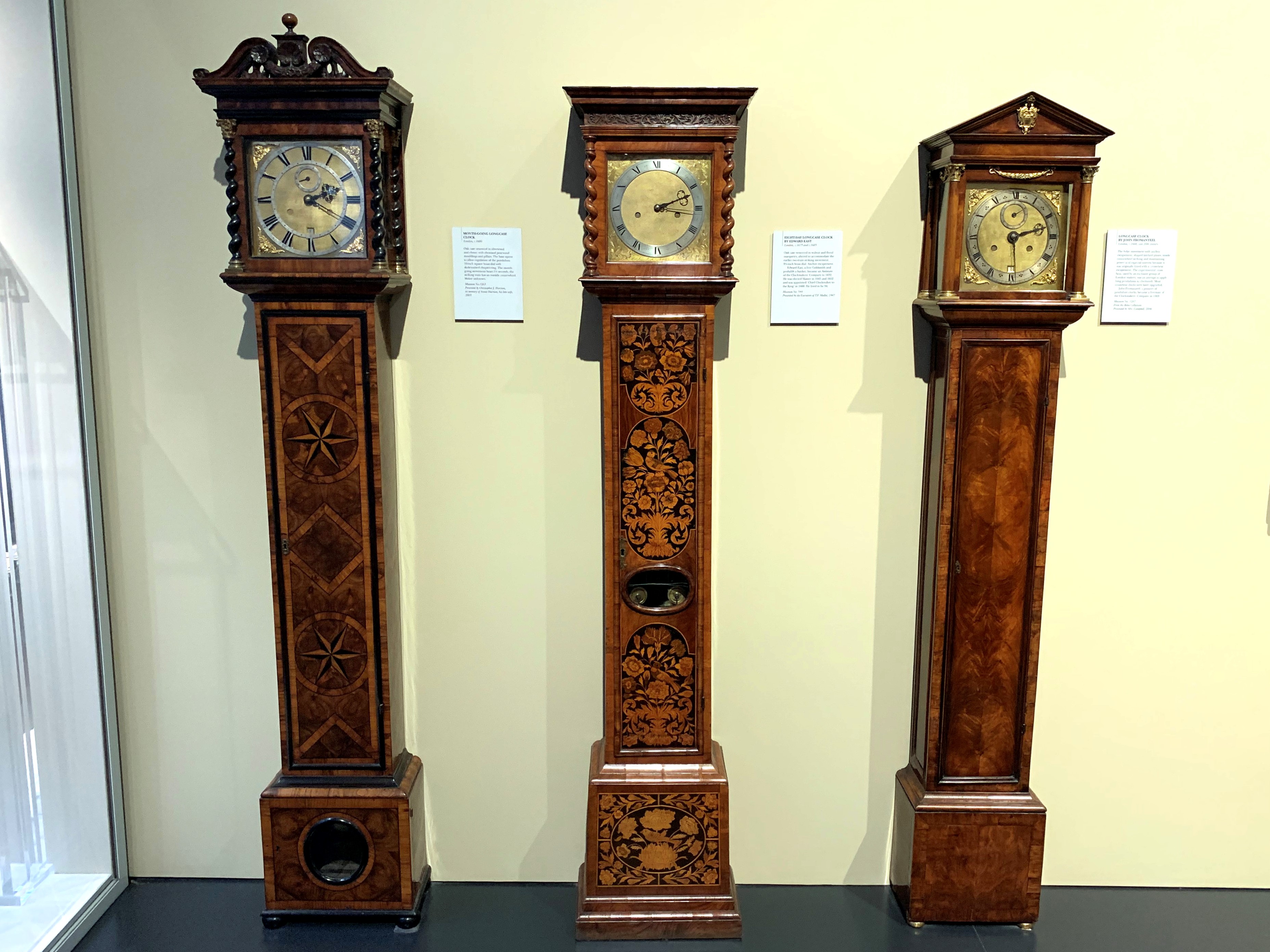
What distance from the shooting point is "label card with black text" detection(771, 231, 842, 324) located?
2.67 metres

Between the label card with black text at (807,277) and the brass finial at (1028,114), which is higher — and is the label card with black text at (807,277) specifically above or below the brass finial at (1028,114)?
below

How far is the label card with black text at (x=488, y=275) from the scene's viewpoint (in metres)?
2.67

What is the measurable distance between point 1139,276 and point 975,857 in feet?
5.66

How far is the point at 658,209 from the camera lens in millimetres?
2436

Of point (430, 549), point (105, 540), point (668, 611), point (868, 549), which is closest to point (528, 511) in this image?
point (430, 549)

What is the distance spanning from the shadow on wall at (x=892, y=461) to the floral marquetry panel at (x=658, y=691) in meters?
0.61

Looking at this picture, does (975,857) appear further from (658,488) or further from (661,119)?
(661,119)

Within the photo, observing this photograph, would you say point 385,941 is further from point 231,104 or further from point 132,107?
point 132,107

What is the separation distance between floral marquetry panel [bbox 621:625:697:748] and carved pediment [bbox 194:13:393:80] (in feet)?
5.35

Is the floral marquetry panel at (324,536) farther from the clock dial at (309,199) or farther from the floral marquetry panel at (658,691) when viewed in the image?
the floral marquetry panel at (658,691)

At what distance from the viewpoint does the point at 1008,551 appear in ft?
8.65

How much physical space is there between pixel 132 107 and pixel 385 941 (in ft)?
8.04

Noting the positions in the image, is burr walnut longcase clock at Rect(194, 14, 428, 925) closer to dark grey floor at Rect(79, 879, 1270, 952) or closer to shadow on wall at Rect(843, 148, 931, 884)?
dark grey floor at Rect(79, 879, 1270, 952)

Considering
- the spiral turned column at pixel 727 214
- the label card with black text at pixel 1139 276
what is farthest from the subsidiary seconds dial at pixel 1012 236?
the spiral turned column at pixel 727 214
